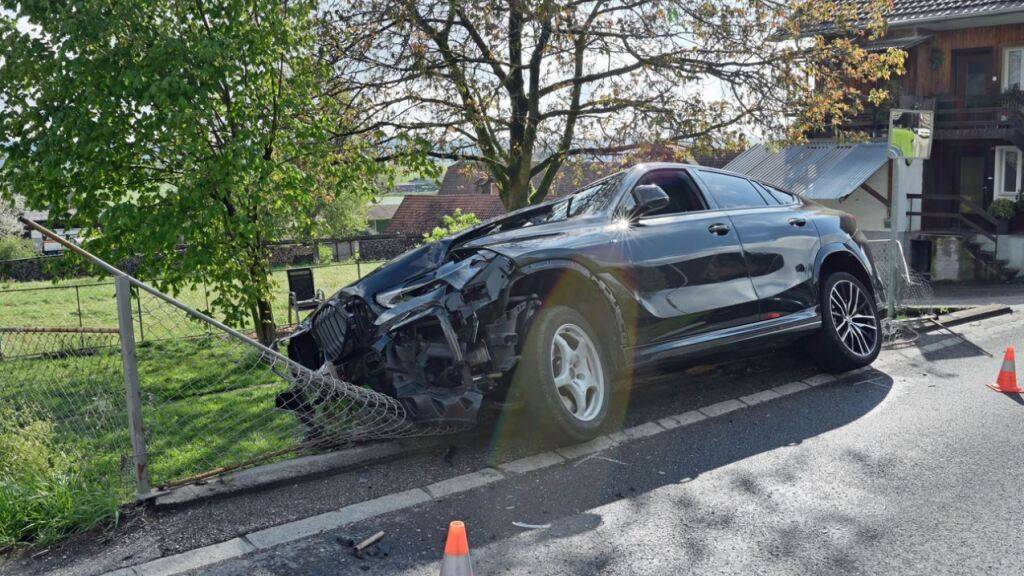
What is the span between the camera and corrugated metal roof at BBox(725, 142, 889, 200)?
25209 mm

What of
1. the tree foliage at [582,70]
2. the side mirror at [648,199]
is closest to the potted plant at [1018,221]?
the tree foliage at [582,70]

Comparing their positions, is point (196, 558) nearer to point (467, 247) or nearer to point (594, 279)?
point (467, 247)

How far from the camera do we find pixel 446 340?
5.20m

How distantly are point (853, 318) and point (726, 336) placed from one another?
1.71m

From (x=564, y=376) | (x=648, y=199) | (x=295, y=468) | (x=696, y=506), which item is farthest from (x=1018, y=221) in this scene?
(x=295, y=468)

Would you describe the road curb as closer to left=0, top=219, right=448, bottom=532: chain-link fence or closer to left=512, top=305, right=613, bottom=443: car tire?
left=512, top=305, right=613, bottom=443: car tire

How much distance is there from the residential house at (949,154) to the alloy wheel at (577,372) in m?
20.7

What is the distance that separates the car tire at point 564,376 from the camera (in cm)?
535

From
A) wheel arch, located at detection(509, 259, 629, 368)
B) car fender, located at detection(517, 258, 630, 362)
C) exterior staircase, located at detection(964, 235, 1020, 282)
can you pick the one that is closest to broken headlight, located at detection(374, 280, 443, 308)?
wheel arch, located at detection(509, 259, 629, 368)

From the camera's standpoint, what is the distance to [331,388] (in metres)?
5.22

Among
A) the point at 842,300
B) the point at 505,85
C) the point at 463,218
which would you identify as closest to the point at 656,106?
the point at 505,85

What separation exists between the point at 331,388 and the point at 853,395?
398 cm

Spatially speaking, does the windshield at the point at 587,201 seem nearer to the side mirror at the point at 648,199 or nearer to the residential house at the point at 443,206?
the side mirror at the point at 648,199

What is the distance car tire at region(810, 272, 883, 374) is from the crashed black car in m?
0.01
